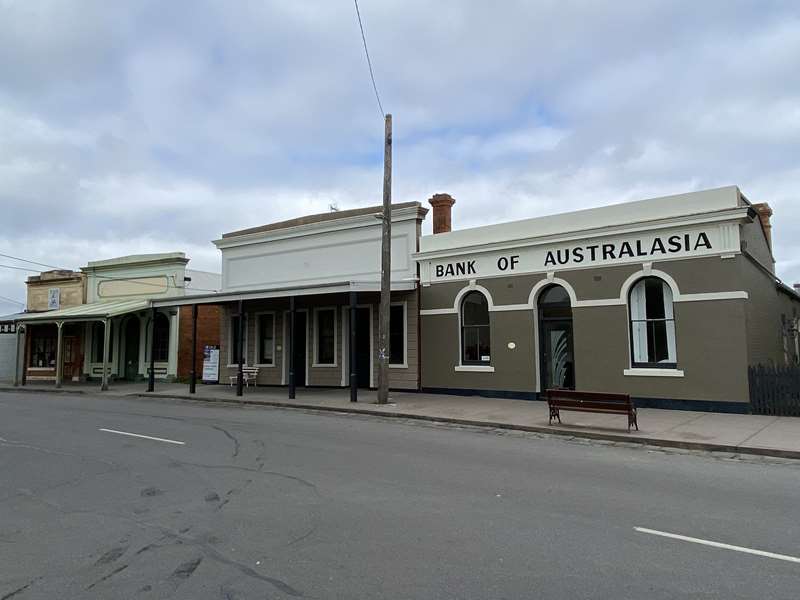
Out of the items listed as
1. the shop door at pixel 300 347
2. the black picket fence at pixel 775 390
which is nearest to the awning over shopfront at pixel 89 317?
the shop door at pixel 300 347

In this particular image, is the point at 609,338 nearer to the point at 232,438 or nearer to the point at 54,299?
the point at 232,438

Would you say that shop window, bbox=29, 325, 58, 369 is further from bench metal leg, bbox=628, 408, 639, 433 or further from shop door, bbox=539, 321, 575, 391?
bench metal leg, bbox=628, 408, 639, 433

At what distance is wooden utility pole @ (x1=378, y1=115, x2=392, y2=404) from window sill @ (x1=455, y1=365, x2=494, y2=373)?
3.16 meters

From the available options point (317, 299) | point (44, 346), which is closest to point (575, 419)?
point (317, 299)

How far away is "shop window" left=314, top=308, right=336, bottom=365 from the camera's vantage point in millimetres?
21438

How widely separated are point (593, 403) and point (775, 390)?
4904 mm

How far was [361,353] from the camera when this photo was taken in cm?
2078

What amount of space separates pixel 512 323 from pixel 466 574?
43.7ft

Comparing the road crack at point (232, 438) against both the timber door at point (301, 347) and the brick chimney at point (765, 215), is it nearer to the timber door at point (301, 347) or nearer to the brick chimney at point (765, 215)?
the timber door at point (301, 347)

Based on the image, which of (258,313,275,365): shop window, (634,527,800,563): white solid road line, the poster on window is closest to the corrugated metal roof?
the poster on window

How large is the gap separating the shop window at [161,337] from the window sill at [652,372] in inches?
800

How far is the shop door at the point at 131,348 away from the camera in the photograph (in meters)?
27.7

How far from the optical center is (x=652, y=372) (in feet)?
48.3

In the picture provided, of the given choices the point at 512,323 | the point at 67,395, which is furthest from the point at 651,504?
the point at 67,395
